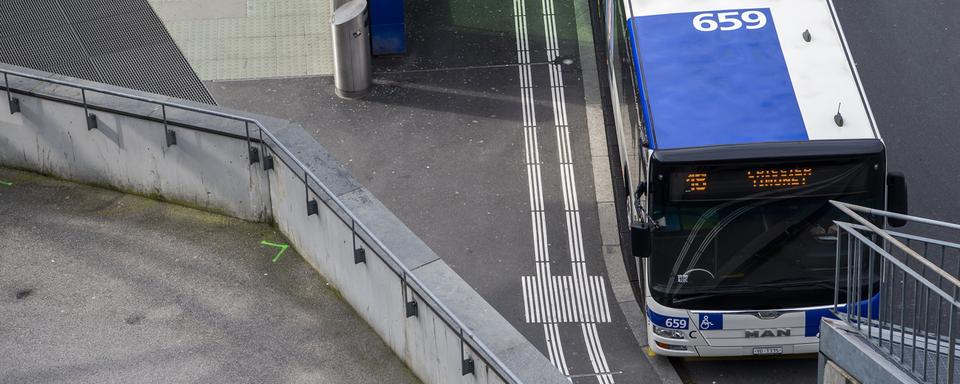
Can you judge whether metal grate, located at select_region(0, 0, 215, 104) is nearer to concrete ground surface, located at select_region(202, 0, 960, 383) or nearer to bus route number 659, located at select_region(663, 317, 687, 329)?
concrete ground surface, located at select_region(202, 0, 960, 383)

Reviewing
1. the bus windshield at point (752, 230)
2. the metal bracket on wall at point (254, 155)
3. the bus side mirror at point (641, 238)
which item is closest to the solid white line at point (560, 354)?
the bus windshield at point (752, 230)

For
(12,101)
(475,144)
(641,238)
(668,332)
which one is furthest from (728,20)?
(12,101)

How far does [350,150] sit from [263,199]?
440 centimetres

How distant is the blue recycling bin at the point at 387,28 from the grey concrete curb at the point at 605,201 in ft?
8.48

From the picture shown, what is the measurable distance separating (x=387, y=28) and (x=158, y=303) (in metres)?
7.91

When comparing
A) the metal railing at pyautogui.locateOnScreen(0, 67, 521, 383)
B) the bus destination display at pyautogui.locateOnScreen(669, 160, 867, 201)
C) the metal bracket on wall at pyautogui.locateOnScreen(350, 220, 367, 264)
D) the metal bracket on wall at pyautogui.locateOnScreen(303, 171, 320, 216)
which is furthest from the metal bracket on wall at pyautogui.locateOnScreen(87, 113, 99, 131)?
the bus destination display at pyautogui.locateOnScreen(669, 160, 867, 201)

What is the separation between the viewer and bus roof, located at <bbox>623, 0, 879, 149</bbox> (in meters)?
12.9

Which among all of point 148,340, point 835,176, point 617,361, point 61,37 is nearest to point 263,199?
point 148,340

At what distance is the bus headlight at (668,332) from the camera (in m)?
13.6

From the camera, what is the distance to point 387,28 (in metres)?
19.5

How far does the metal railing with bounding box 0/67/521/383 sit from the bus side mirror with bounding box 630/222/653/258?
2676 millimetres

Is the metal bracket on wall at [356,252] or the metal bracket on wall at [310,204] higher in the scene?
→ the metal bracket on wall at [310,204]

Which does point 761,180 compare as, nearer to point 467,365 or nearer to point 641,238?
point 641,238

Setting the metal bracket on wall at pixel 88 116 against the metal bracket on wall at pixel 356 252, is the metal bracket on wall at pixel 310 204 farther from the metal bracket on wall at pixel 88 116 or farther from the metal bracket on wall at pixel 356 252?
the metal bracket on wall at pixel 88 116
